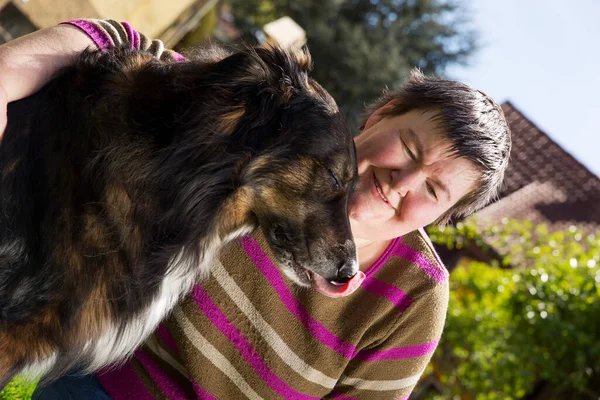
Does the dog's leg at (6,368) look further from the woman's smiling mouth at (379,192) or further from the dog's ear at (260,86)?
the woman's smiling mouth at (379,192)

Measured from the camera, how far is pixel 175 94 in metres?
1.82

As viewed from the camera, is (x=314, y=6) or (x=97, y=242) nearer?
(x=97, y=242)

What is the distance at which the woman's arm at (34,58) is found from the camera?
5.76 ft

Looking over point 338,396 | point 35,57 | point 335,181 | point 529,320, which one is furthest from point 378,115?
point 529,320

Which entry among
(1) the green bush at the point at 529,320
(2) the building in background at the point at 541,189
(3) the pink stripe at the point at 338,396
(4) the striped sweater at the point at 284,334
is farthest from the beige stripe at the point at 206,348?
(2) the building in background at the point at 541,189

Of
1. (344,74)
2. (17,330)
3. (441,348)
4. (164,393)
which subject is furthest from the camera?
(344,74)

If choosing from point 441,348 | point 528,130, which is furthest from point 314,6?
point 441,348

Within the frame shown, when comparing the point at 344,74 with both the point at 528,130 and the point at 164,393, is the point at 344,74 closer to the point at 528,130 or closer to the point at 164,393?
the point at 528,130

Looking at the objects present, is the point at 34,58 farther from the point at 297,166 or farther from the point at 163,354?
the point at 163,354

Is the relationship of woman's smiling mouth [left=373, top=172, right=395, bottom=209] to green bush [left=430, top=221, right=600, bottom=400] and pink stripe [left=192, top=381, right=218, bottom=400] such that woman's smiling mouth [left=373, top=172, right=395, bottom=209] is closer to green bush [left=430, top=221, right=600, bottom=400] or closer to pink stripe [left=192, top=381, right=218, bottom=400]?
pink stripe [left=192, top=381, right=218, bottom=400]

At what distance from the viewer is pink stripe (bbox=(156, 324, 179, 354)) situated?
2256mm

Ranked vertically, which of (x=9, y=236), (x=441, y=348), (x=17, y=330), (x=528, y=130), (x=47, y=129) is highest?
(x=47, y=129)

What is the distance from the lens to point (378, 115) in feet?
7.84

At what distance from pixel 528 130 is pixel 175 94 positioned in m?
11.0
